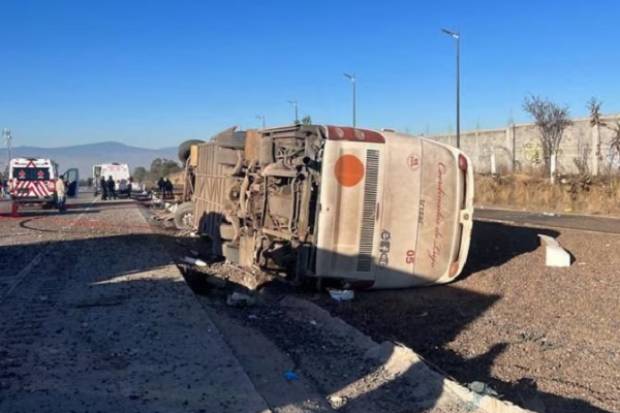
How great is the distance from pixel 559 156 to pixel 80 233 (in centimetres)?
2463

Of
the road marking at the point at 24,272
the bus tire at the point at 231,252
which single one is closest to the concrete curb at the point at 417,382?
the road marking at the point at 24,272

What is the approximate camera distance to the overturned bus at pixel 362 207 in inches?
390

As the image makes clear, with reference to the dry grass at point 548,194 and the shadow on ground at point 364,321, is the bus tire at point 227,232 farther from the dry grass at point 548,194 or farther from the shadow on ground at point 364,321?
the dry grass at point 548,194

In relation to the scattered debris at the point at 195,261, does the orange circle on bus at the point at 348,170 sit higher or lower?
higher

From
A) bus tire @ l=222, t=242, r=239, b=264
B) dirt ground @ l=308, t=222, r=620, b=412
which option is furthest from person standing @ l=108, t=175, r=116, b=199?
dirt ground @ l=308, t=222, r=620, b=412

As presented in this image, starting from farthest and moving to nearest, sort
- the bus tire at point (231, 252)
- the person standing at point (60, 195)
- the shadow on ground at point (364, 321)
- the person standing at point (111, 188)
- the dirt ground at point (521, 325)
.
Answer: the person standing at point (111, 188) < the person standing at point (60, 195) < the bus tire at point (231, 252) < the dirt ground at point (521, 325) < the shadow on ground at point (364, 321)

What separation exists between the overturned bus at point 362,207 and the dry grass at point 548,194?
17452 mm

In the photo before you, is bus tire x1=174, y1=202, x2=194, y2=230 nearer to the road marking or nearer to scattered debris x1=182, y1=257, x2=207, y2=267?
the road marking

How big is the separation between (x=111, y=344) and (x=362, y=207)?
4.40 m

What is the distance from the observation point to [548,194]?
96.8 ft

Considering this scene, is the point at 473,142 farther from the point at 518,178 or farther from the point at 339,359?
the point at 339,359

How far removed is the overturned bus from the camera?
32.5ft

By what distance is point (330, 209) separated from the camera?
984 centimetres

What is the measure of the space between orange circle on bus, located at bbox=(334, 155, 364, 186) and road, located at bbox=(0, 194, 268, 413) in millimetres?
2602
